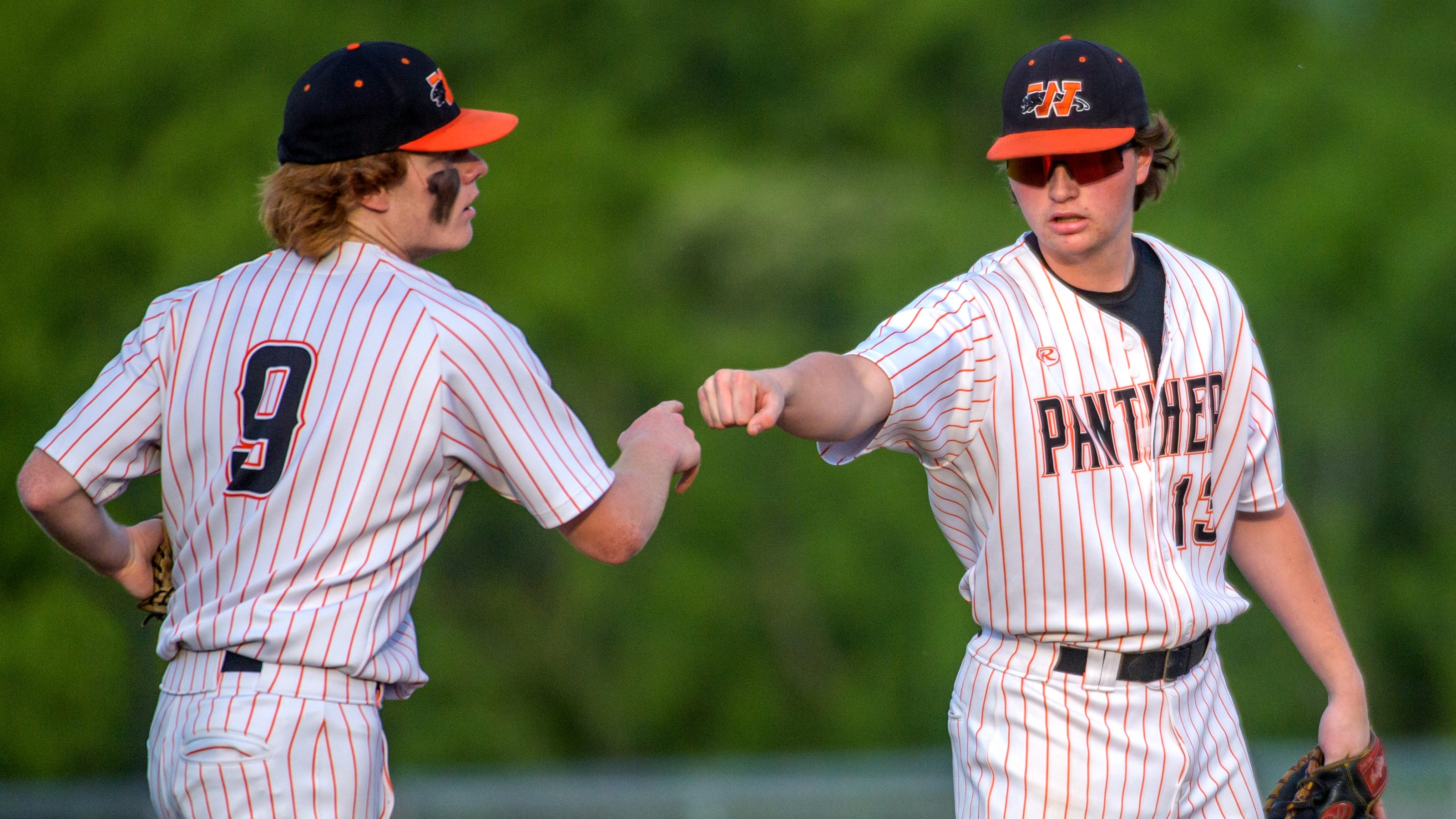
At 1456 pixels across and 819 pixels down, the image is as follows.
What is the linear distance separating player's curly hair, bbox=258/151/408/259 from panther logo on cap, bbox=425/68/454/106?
0.38 ft

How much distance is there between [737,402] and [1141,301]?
40.2 inches

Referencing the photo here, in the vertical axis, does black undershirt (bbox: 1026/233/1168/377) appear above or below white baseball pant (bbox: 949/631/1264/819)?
above

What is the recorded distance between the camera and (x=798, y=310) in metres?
14.8

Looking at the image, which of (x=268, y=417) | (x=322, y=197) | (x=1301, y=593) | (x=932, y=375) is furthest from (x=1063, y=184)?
(x=268, y=417)

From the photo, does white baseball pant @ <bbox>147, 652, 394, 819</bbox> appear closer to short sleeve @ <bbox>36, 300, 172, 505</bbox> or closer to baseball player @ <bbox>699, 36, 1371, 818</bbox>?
short sleeve @ <bbox>36, 300, 172, 505</bbox>

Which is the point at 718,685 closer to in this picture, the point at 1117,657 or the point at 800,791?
the point at 800,791

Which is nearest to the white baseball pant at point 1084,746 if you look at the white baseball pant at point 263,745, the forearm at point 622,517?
the forearm at point 622,517

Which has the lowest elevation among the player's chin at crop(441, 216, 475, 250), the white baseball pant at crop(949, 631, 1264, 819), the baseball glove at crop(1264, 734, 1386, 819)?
the baseball glove at crop(1264, 734, 1386, 819)

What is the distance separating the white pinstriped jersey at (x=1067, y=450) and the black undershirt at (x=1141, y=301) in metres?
0.02

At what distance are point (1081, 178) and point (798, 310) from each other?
476 inches

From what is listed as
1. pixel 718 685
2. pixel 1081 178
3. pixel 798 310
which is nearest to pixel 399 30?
pixel 798 310

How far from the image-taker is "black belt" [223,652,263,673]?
7.71 ft

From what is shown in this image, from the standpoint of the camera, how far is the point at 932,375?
254 centimetres

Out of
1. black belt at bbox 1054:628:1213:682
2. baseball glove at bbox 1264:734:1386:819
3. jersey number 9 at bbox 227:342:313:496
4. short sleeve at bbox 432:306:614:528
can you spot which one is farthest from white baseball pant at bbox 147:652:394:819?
baseball glove at bbox 1264:734:1386:819
